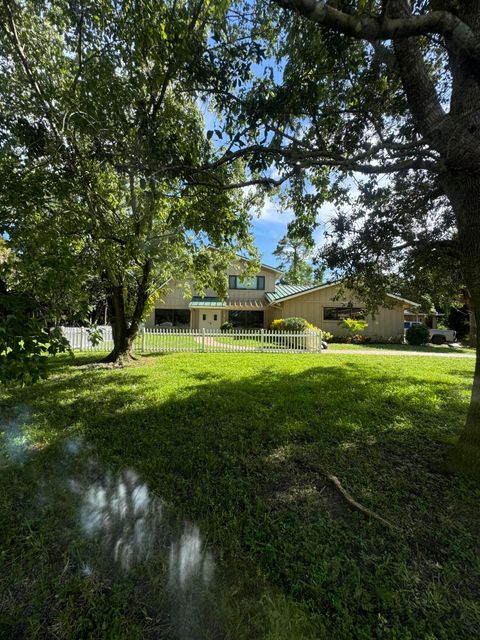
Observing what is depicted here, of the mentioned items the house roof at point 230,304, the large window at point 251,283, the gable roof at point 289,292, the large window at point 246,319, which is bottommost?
the large window at point 246,319

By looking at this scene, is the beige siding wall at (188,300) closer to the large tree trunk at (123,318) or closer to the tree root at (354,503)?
the large tree trunk at (123,318)

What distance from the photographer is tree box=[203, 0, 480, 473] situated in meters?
2.60

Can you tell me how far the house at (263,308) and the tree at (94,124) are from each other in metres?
14.7

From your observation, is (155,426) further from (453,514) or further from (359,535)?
(453,514)

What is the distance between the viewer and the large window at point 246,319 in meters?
24.0

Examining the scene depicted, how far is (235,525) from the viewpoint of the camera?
2.40 meters

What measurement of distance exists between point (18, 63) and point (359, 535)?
866cm

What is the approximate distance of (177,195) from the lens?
582 cm

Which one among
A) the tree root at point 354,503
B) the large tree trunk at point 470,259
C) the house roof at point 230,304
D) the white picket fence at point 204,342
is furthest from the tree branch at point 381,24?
the house roof at point 230,304

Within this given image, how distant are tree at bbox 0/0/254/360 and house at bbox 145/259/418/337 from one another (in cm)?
1471

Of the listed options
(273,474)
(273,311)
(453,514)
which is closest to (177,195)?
(273,474)

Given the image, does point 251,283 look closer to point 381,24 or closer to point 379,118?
point 379,118

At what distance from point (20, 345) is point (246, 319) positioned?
72.0 ft

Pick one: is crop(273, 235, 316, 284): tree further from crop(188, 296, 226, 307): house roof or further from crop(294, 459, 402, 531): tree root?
crop(188, 296, 226, 307): house roof
